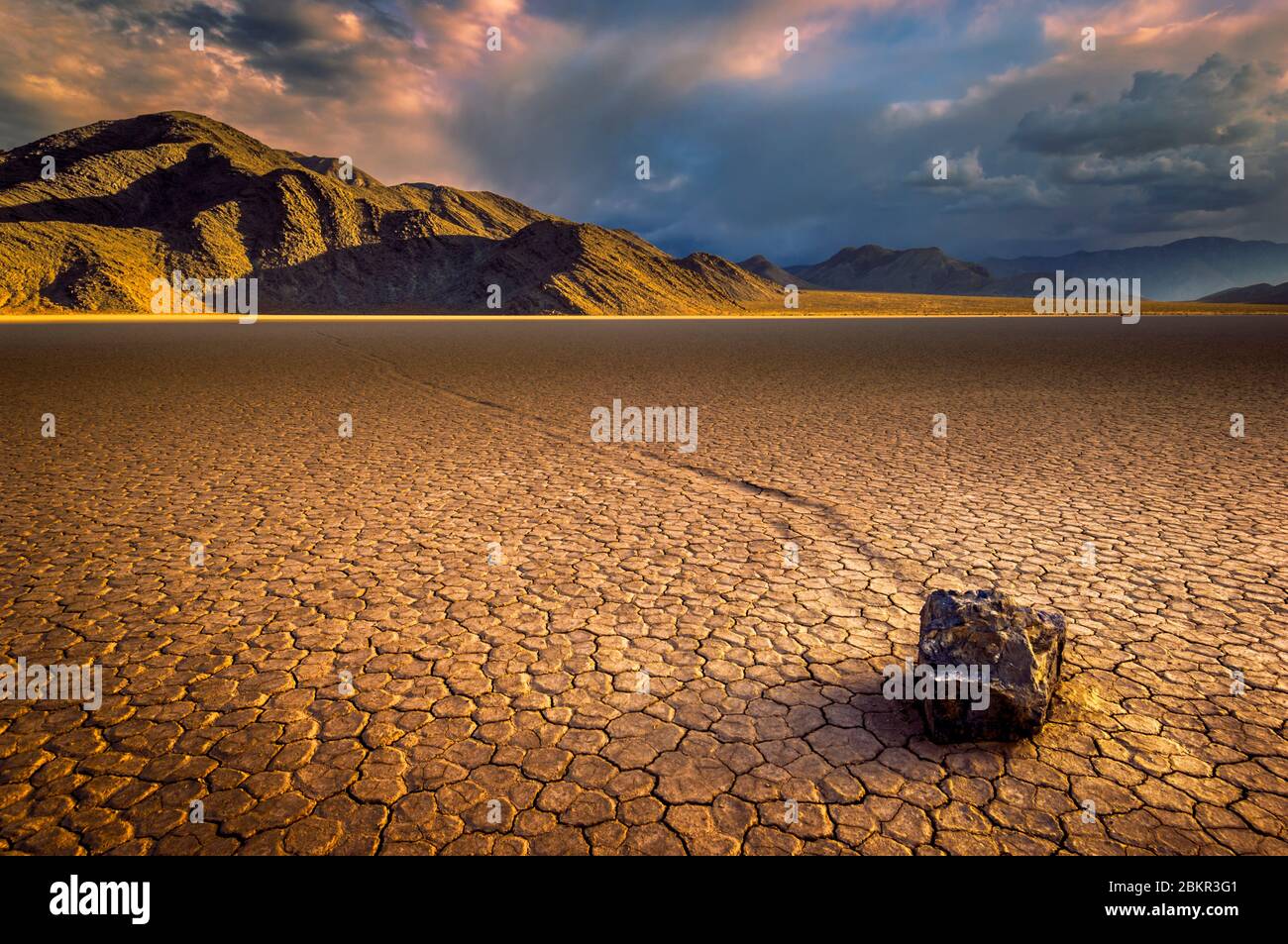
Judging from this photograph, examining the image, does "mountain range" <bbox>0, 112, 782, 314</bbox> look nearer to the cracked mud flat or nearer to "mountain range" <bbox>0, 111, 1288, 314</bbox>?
"mountain range" <bbox>0, 111, 1288, 314</bbox>

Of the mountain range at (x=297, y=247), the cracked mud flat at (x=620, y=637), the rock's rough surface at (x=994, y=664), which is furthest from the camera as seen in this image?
the mountain range at (x=297, y=247)

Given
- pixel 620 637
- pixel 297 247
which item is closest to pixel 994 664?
pixel 620 637

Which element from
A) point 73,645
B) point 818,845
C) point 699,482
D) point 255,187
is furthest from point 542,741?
point 255,187

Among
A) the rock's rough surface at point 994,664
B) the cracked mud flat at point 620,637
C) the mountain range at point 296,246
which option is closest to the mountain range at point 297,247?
the mountain range at point 296,246

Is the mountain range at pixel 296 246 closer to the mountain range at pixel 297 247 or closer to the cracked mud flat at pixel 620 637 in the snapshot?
the mountain range at pixel 297 247

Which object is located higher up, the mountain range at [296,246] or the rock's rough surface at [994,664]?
the mountain range at [296,246]
